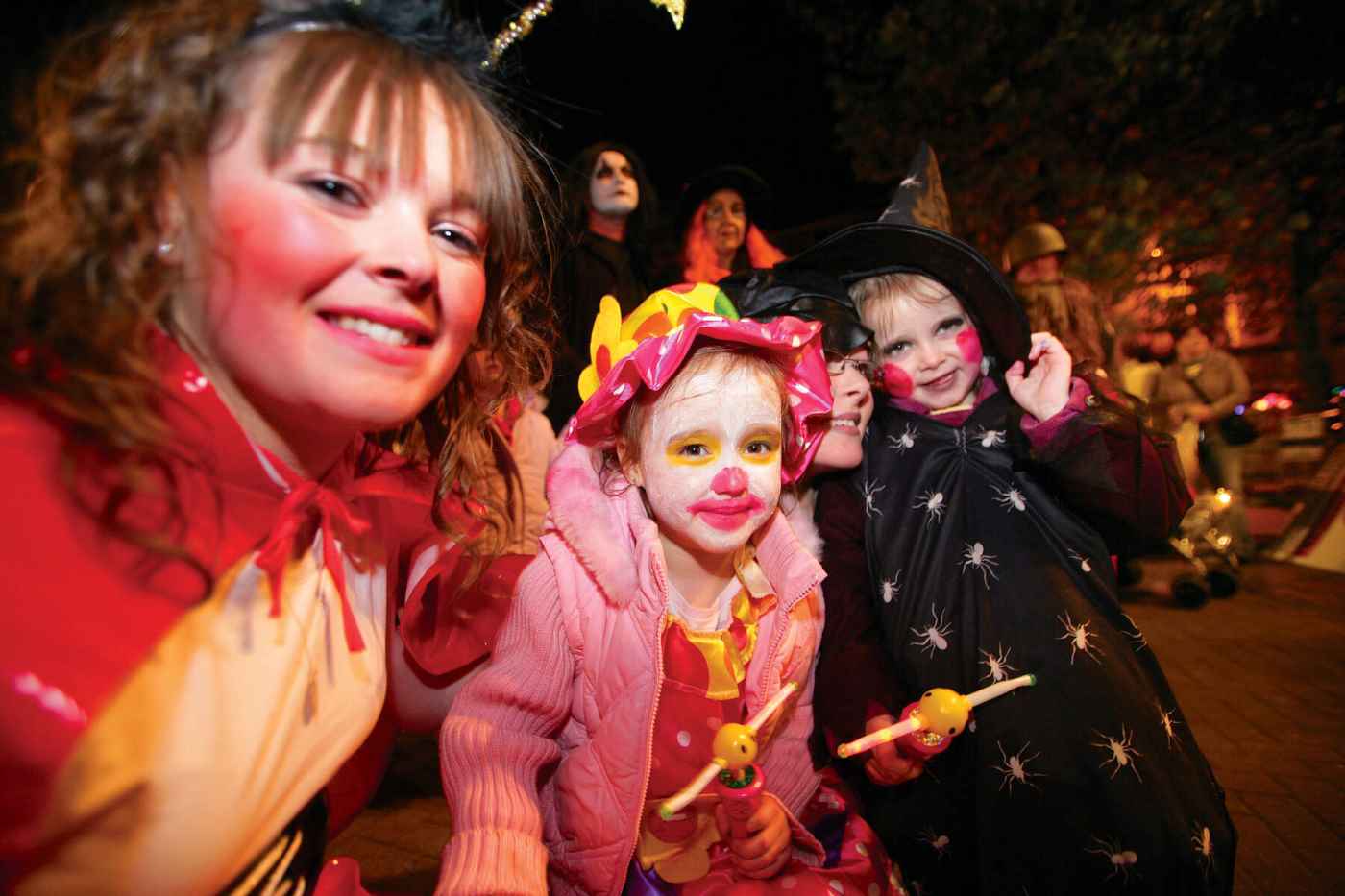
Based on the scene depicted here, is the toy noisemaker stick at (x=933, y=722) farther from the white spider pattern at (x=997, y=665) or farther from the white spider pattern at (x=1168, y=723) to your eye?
the white spider pattern at (x=1168, y=723)

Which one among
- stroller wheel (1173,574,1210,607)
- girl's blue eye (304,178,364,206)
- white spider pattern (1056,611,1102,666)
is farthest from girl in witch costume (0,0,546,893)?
stroller wheel (1173,574,1210,607)

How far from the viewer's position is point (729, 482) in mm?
1734

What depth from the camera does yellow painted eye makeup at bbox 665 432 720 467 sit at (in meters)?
1.78

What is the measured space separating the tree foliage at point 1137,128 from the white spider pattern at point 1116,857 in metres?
7.96

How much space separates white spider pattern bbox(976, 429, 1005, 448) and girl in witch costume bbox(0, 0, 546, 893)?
1501 mm

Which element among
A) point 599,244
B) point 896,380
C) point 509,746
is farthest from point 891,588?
point 599,244

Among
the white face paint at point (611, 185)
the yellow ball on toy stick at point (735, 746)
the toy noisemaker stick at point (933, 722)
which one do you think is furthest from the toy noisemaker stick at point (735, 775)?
the white face paint at point (611, 185)

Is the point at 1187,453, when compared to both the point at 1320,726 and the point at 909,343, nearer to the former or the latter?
the point at 1320,726

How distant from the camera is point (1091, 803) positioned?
5.98 ft

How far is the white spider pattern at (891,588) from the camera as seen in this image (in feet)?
6.95

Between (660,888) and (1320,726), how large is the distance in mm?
3717

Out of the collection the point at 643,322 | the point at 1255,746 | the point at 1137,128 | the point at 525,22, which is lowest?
the point at 1255,746

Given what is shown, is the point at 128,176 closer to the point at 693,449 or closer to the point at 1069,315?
the point at 693,449

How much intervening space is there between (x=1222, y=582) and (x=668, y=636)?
5848mm
